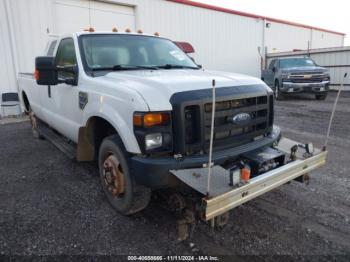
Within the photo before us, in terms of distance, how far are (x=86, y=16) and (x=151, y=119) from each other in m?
10.2

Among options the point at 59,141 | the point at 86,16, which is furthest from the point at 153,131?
the point at 86,16

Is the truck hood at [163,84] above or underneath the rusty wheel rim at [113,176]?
above

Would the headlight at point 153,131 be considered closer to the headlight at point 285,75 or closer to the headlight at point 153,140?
the headlight at point 153,140

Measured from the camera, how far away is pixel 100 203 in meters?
3.60

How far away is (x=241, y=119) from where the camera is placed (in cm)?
296

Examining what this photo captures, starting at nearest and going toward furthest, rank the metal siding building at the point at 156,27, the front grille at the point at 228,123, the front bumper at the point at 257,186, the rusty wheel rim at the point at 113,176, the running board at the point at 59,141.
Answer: the front bumper at the point at 257,186 → the front grille at the point at 228,123 → the rusty wheel rim at the point at 113,176 → the running board at the point at 59,141 → the metal siding building at the point at 156,27

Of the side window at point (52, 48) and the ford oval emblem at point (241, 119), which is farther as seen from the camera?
the side window at point (52, 48)

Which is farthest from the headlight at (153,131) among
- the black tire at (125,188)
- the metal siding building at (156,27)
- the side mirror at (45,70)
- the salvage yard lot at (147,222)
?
the metal siding building at (156,27)

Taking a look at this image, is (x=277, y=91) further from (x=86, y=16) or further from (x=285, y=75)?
(x=86, y=16)

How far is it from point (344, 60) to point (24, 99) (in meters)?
17.0

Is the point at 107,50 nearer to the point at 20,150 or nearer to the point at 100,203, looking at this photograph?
the point at 100,203

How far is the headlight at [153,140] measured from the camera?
257cm

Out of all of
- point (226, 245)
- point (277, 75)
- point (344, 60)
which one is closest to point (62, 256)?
point (226, 245)

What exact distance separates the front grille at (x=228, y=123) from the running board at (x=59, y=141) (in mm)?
2121
